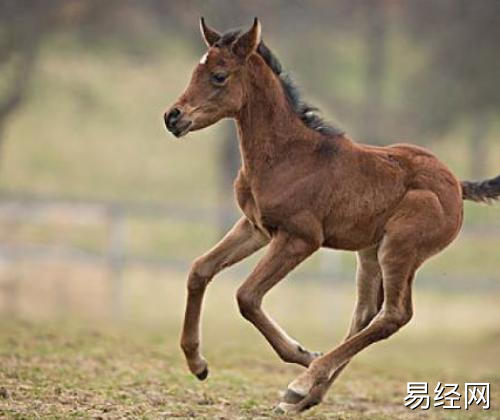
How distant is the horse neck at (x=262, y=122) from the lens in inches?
290

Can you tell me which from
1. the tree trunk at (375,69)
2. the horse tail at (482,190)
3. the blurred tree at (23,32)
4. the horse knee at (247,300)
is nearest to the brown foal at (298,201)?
the horse knee at (247,300)

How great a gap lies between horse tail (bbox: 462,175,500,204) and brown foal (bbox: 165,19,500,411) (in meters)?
0.29

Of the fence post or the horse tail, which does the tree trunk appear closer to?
the fence post

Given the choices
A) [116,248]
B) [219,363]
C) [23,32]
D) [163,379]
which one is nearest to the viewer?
[163,379]

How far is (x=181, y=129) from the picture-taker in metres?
7.05

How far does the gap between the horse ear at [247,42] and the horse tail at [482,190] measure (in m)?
1.76

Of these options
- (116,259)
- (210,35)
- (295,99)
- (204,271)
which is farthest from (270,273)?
(116,259)

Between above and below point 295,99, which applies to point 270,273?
below

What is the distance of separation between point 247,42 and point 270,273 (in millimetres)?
1339

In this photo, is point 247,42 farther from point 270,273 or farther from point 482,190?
point 482,190

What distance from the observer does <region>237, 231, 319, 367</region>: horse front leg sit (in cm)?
709

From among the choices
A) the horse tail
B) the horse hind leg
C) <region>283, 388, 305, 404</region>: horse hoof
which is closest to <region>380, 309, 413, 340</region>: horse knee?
the horse hind leg

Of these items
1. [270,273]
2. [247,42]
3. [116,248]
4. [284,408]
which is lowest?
[284,408]

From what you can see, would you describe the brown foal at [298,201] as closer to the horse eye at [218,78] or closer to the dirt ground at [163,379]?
the horse eye at [218,78]
